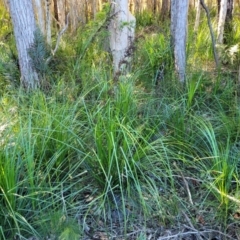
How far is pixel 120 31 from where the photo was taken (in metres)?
4.24

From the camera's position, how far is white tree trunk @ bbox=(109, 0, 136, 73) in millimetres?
4105

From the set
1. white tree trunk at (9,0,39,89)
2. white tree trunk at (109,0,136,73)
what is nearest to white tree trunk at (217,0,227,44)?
white tree trunk at (109,0,136,73)

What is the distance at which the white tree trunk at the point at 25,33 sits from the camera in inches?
146

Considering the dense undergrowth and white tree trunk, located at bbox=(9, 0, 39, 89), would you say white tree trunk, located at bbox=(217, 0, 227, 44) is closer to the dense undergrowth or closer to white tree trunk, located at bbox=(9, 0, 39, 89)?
the dense undergrowth

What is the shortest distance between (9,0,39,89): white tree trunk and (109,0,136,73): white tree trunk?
974mm

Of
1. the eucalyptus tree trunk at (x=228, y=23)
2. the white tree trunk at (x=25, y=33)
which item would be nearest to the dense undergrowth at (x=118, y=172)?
the white tree trunk at (x=25, y=33)

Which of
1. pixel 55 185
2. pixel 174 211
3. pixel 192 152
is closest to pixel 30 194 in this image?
pixel 55 185

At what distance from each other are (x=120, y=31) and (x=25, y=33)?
1.15 metres

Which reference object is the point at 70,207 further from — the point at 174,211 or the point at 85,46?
the point at 85,46

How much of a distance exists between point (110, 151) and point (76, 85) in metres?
1.56

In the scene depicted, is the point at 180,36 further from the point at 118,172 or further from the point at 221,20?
the point at 118,172

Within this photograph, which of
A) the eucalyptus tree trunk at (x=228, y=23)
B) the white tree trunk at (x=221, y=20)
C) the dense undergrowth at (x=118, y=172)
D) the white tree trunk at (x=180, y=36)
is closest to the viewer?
the dense undergrowth at (x=118, y=172)

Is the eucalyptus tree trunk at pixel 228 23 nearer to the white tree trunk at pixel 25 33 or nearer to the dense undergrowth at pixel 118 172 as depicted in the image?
the dense undergrowth at pixel 118 172

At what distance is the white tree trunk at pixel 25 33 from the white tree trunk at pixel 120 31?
0.97 metres
